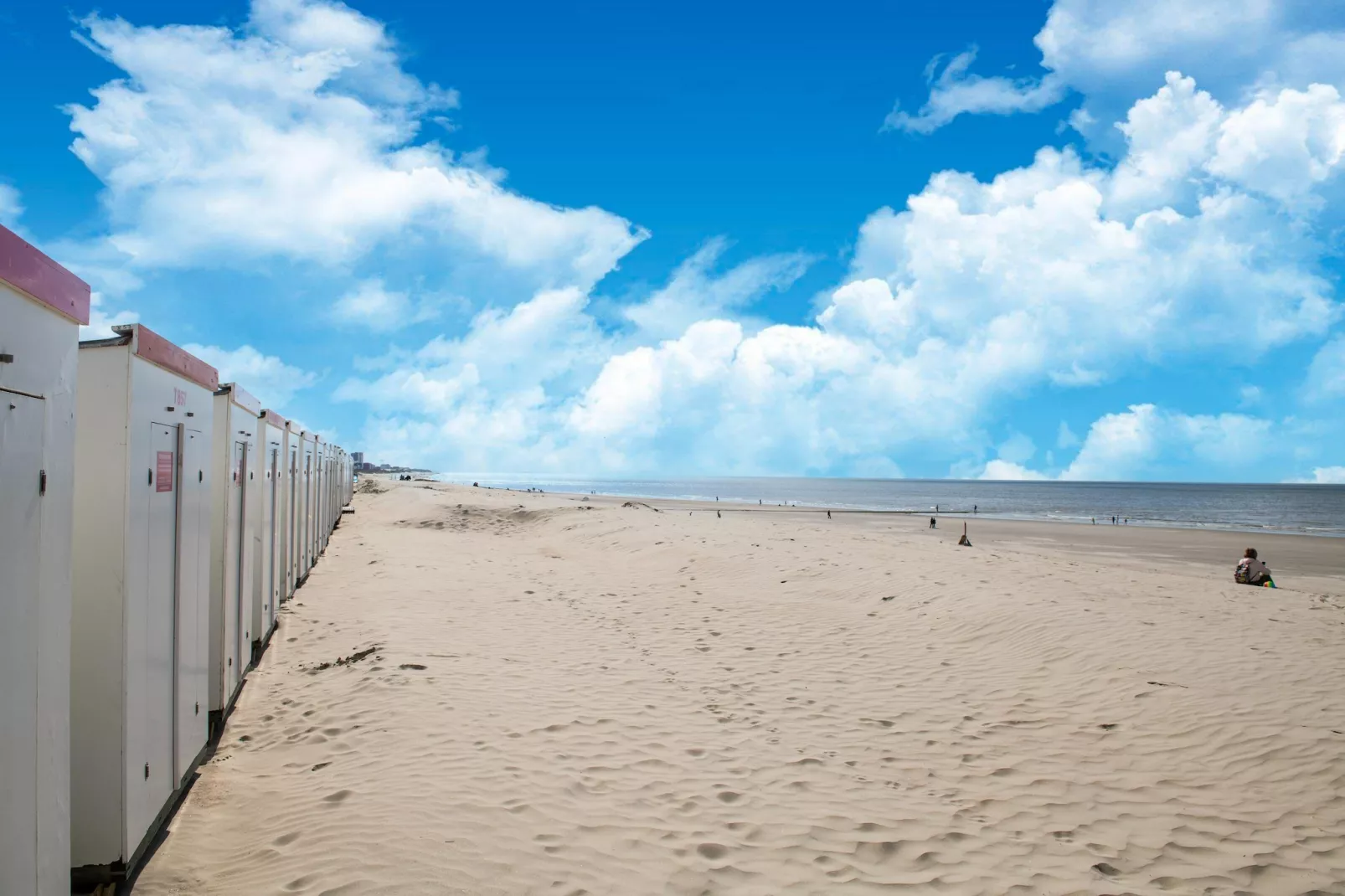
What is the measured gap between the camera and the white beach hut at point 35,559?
262 centimetres

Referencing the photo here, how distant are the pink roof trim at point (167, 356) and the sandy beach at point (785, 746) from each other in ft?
9.82

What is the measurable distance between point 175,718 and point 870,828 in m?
4.73

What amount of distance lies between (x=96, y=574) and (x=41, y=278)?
1.59 metres

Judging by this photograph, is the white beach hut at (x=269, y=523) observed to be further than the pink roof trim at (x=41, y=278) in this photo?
Yes

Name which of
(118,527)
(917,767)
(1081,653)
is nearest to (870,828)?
(917,767)

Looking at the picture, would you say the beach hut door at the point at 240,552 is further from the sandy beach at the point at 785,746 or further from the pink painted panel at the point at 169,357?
the pink painted panel at the point at 169,357

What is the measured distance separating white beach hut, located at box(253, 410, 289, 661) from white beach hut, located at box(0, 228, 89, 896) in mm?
5079

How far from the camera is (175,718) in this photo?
4.69 metres

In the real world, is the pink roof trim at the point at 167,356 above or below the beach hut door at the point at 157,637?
above

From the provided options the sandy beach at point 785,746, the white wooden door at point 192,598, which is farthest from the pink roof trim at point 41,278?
the sandy beach at point 785,746

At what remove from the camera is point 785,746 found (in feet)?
22.1

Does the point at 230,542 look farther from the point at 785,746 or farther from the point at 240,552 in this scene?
the point at 785,746

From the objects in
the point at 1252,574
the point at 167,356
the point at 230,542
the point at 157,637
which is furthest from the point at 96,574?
the point at 1252,574

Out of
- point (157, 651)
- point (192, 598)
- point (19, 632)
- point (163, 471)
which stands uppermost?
point (163, 471)
